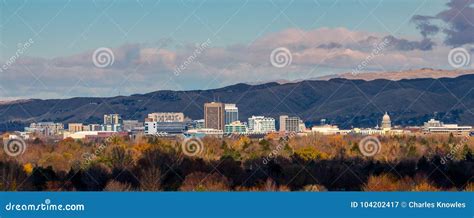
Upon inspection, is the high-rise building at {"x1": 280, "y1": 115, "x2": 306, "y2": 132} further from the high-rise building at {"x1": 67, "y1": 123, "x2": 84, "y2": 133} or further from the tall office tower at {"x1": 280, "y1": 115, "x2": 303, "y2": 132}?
the high-rise building at {"x1": 67, "y1": 123, "x2": 84, "y2": 133}

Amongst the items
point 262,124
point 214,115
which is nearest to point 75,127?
point 214,115

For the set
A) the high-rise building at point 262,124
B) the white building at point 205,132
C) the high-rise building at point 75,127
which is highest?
the high-rise building at point 262,124

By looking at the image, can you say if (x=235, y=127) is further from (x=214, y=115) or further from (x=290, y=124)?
(x=290, y=124)

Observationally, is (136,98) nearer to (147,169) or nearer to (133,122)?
(133,122)

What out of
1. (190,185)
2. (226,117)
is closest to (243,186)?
(190,185)

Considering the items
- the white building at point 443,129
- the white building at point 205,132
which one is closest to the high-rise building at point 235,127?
the white building at point 205,132

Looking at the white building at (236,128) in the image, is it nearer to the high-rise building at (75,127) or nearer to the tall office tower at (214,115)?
the tall office tower at (214,115)

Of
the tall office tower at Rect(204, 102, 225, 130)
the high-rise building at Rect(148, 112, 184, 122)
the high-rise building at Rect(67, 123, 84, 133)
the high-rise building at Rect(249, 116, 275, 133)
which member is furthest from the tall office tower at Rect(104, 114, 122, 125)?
the high-rise building at Rect(249, 116, 275, 133)
